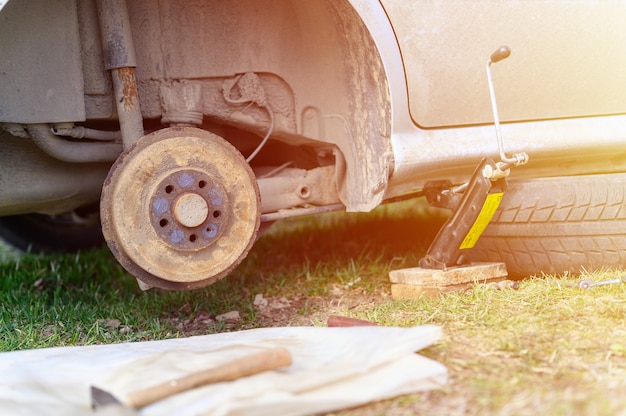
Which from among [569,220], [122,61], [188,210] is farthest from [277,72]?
A: [569,220]

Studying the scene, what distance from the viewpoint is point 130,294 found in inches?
124

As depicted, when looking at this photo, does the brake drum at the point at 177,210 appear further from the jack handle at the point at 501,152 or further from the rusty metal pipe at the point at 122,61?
the jack handle at the point at 501,152

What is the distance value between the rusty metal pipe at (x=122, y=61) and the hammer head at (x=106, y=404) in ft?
3.28

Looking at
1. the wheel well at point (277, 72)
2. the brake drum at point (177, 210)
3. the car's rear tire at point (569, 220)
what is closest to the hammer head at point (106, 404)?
the brake drum at point (177, 210)

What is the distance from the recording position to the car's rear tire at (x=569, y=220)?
2625 millimetres

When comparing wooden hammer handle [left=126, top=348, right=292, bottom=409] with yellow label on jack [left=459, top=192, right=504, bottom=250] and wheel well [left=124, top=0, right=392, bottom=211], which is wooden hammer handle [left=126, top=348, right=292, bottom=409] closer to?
wheel well [left=124, top=0, right=392, bottom=211]

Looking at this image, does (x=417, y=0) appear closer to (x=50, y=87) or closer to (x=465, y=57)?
(x=465, y=57)

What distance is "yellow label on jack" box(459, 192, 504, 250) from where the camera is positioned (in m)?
2.52

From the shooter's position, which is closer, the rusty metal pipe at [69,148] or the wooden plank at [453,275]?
the rusty metal pipe at [69,148]

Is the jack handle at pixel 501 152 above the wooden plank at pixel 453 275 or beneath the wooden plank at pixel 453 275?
above

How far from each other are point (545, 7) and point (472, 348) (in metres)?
1.26

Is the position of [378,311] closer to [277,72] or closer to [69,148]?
[277,72]

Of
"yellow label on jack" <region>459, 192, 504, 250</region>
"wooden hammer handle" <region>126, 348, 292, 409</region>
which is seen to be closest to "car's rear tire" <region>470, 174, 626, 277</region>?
"yellow label on jack" <region>459, 192, 504, 250</region>

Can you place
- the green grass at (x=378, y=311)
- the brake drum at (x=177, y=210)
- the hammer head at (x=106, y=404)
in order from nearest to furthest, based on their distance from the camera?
the hammer head at (x=106, y=404) < the green grass at (x=378, y=311) < the brake drum at (x=177, y=210)
